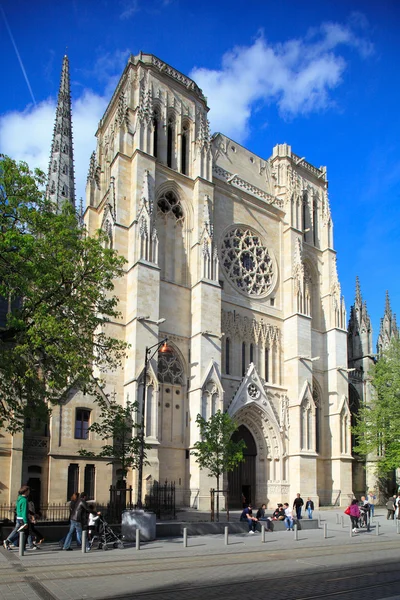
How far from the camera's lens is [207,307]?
1182 inches

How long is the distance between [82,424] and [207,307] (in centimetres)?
932

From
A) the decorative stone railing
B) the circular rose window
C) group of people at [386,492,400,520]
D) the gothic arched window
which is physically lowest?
group of people at [386,492,400,520]

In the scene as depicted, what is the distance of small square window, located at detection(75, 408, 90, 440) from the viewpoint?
942 inches

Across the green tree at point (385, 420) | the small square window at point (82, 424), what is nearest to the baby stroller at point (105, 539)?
the small square window at point (82, 424)

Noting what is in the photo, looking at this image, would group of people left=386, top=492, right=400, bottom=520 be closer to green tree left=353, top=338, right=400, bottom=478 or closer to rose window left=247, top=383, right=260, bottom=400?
green tree left=353, top=338, right=400, bottom=478

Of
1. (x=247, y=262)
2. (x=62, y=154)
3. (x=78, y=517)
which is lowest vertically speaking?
(x=78, y=517)

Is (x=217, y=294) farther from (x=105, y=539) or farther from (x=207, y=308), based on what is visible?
(x=105, y=539)

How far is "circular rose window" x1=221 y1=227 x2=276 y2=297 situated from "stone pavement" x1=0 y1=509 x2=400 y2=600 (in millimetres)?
17548

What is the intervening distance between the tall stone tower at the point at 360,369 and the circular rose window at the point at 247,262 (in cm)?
844

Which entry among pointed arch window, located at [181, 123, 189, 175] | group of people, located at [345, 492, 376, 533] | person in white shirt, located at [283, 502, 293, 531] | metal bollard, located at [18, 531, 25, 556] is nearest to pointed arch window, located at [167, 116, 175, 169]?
pointed arch window, located at [181, 123, 189, 175]

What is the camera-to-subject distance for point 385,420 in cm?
3450

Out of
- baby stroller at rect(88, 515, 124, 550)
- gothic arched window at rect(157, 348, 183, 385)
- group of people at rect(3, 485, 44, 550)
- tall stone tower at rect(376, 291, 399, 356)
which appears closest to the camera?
group of people at rect(3, 485, 44, 550)

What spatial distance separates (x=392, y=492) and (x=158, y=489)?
21.6 metres

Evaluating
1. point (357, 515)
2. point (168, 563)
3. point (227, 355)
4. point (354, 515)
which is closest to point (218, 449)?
point (354, 515)
